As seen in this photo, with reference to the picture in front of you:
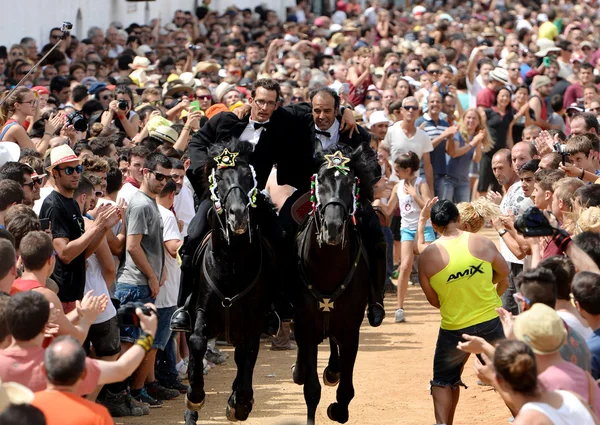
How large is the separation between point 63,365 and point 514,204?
622 centimetres

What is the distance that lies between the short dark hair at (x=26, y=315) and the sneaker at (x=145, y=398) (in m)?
4.31

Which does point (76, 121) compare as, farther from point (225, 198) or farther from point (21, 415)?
point (21, 415)

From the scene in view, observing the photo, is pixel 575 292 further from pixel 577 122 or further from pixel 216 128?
pixel 577 122

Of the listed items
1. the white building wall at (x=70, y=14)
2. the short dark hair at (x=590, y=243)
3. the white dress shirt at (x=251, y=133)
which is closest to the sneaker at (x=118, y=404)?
the white dress shirt at (x=251, y=133)

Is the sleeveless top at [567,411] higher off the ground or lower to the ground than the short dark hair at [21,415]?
lower

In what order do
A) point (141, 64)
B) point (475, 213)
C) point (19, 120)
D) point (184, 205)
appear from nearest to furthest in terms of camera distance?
point (475, 213), point (184, 205), point (19, 120), point (141, 64)

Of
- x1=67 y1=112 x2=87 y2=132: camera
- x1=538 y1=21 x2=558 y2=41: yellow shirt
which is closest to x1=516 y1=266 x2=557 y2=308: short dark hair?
x1=67 y1=112 x2=87 y2=132: camera

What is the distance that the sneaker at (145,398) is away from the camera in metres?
9.88

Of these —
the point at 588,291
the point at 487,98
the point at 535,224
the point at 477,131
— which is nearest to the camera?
the point at 588,291

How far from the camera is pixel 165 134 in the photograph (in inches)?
485

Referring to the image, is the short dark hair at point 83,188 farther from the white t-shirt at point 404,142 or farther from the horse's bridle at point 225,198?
the white t-shirt at point 404,142

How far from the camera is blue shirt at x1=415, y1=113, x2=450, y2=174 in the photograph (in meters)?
17.2

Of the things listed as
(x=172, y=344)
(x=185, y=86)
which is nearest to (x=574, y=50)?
(x=185, y=86)

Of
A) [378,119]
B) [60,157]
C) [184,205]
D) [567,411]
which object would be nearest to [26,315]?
[567,411]
